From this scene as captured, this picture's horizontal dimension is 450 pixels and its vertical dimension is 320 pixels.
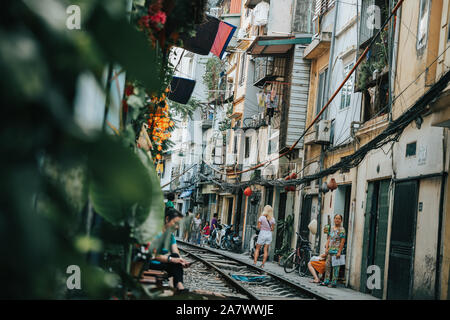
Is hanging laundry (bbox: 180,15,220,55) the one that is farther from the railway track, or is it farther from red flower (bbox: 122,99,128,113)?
red flower (bbox: 122,99,128,113)

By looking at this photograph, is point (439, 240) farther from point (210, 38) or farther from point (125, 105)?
point (125, 105)

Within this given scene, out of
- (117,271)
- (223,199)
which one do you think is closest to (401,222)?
(117,271)

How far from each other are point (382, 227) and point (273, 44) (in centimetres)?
1247

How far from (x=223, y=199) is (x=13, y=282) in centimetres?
3945

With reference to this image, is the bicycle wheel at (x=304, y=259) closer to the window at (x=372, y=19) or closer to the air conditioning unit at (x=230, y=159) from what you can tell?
the window at (x=372, y=19)

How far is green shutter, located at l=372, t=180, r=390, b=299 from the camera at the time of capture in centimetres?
1412

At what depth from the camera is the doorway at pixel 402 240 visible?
1223cm

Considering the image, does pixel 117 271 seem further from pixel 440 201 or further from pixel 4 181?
pixel 440 201

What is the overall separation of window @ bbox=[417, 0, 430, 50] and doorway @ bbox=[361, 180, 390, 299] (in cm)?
349

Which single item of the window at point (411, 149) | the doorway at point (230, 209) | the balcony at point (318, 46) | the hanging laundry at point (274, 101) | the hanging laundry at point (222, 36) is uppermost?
the balcony at point (318, 46)

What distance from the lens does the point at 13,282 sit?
1.19m

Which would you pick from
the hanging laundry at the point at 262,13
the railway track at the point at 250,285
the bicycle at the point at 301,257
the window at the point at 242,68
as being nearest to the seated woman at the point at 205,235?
the window at the point at 242,68

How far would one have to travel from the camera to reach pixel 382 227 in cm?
1445

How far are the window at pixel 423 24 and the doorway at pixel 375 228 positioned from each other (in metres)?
3.49
